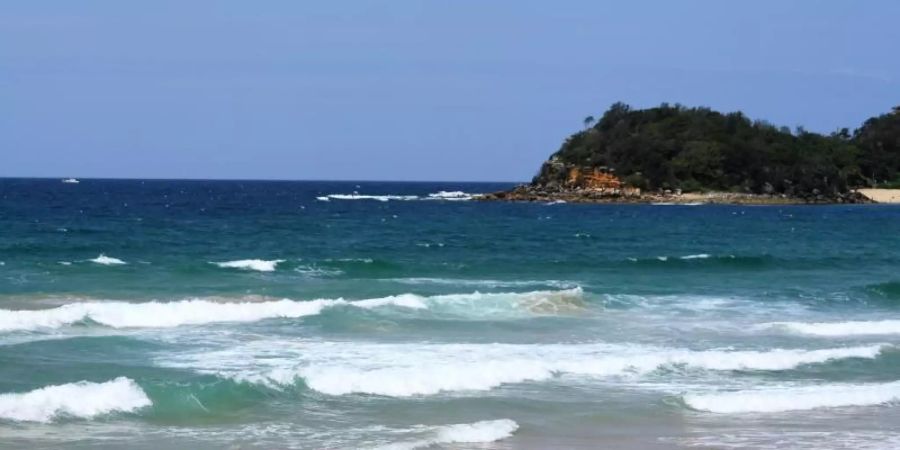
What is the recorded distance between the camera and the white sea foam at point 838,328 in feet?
73.3

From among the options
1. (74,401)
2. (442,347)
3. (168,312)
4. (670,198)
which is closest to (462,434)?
(74,401)

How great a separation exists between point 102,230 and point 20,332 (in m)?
30.9

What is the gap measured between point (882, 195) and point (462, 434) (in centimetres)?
10604

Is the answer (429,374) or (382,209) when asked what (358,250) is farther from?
(382,209)

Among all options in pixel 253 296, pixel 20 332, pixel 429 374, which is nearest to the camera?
pixel 429 374

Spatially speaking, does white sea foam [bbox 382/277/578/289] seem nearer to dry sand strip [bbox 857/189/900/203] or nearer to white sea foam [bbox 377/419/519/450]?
white sea foam [bbox 377/419/519/450]

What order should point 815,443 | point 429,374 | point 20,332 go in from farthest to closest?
1. point 20,332
2. point 429,374
3. point 815,443

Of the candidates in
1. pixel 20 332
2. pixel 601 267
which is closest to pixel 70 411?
pixel 20 332

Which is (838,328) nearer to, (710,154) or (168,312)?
(168,312)

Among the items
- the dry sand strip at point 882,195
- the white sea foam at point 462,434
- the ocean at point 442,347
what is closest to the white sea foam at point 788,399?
the ocean at point 442,347

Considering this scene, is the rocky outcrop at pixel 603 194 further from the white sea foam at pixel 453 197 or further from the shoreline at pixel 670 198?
the white sea foam at pixel 453 197

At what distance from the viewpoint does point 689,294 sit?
29172mm

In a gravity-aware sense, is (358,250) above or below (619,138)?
below

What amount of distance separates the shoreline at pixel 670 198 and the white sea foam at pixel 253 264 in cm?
6397
